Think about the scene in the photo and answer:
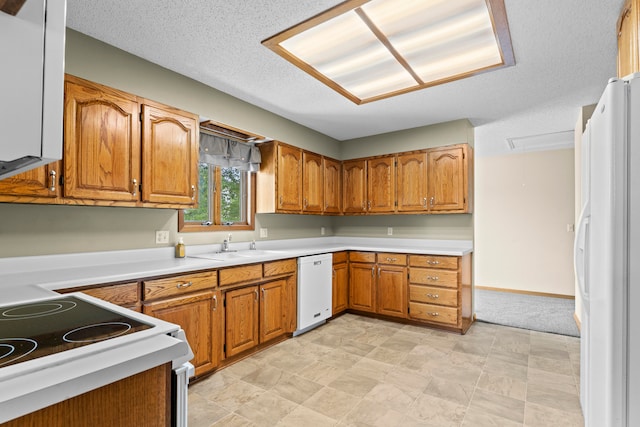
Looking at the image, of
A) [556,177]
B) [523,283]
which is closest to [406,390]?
[523,283]

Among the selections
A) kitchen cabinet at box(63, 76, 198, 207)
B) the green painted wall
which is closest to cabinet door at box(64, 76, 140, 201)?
kitchen cabinet at box(63, 76, 198, 207)

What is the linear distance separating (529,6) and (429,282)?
8.70ft

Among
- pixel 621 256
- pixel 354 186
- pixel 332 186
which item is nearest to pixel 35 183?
pixel 621 256

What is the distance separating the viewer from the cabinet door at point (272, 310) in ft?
9.99

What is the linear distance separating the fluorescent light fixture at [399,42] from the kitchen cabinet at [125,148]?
3.35ft

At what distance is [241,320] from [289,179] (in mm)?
1732

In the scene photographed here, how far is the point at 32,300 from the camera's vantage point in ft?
4.28

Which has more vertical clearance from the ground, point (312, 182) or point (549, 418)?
point (312, 182)

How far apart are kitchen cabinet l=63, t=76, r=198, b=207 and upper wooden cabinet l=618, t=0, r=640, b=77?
2.87m

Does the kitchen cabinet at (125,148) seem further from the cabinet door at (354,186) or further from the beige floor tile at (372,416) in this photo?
the cabinet door at (354,186)

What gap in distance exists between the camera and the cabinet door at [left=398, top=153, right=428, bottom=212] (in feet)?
13.7

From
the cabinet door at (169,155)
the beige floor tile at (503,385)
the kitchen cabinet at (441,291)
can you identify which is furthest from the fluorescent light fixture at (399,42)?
the beige floor tile at (503,385)

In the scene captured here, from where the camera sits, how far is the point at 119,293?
2.00 m

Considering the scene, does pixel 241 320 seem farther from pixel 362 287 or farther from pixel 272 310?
pixel 362 287
